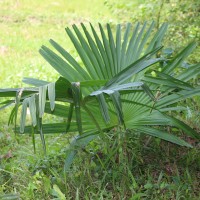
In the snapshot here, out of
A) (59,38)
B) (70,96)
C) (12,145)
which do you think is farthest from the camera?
(59,38)

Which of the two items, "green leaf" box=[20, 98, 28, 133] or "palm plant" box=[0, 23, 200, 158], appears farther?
"palm plant" box=[0, 23, 200, 158]

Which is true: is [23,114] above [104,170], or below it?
above

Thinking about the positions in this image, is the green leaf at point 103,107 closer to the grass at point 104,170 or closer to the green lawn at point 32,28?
the grass at point 104,170

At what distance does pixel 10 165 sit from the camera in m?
3.37

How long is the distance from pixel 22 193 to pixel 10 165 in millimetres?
474

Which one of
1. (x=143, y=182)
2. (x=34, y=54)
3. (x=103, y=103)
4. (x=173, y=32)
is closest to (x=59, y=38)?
(x=34, y=54)

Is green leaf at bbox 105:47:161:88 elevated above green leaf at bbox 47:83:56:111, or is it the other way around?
green leaf at bbox 105:47:161:88

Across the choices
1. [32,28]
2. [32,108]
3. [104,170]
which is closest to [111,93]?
[32,108]

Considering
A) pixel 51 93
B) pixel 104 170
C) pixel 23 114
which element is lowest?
pixel 104 170

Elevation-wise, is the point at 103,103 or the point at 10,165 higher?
the point at 103,103

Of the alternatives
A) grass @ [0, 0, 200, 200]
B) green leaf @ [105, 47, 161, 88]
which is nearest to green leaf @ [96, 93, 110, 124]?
green leaf @ [105, 47, 161, 88]

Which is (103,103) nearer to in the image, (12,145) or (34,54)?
(12,145)

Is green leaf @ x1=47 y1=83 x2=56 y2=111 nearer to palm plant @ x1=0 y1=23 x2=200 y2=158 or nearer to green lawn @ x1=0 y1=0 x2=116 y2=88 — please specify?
palm plant @ x1=0 y1=23 x2=200 y2=158

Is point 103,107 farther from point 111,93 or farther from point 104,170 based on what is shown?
point 104,170
